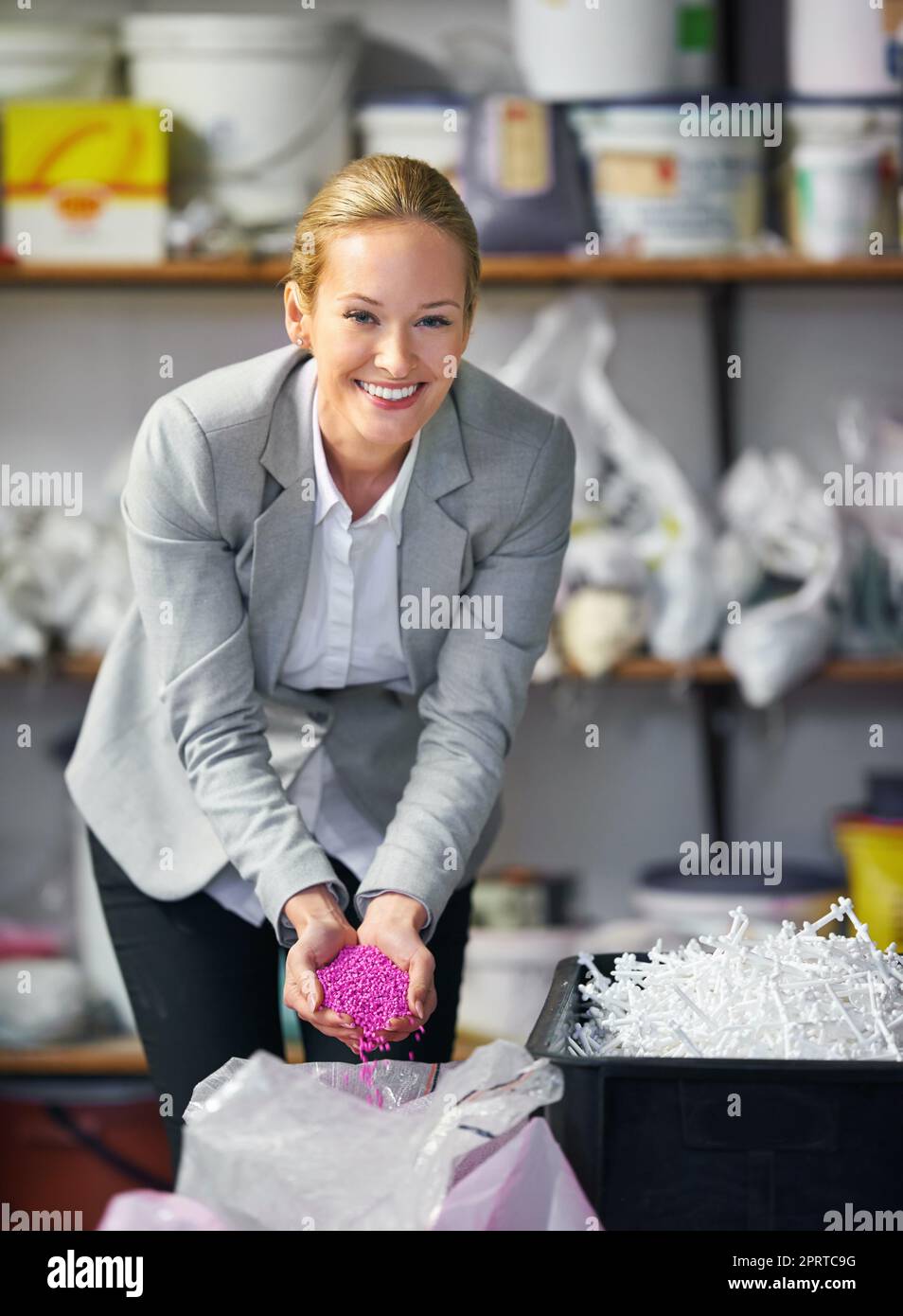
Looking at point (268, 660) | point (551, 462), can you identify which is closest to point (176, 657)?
point (268, 660)

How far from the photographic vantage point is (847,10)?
247 cm

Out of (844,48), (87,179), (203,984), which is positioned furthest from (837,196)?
(203,984)

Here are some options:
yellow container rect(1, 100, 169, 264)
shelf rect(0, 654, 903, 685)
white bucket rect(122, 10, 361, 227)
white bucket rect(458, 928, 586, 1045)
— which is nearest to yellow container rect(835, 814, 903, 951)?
shelf rect(0, 654, 903, 685)

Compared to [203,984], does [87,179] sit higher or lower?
higher

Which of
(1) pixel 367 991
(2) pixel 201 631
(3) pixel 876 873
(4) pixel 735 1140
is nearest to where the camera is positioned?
(4) pixel 735 1140

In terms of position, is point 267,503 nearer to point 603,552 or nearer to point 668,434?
point 603,552

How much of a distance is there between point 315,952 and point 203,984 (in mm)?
256

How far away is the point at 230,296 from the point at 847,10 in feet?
3.53

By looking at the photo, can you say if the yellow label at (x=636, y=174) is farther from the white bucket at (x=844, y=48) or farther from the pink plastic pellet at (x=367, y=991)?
the pink plastic pellet at (x=367, y=991)

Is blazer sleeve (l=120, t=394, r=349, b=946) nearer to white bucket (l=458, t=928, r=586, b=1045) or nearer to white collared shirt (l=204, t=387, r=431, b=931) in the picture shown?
white collared shirt (l=204, t=387, r=431, b=931)

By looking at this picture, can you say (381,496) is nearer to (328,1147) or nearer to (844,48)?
(328,1147)

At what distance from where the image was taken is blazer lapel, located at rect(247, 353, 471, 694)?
1345mm

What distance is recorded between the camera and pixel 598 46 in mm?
2455

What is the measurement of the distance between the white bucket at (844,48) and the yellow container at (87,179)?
101 centimetres
